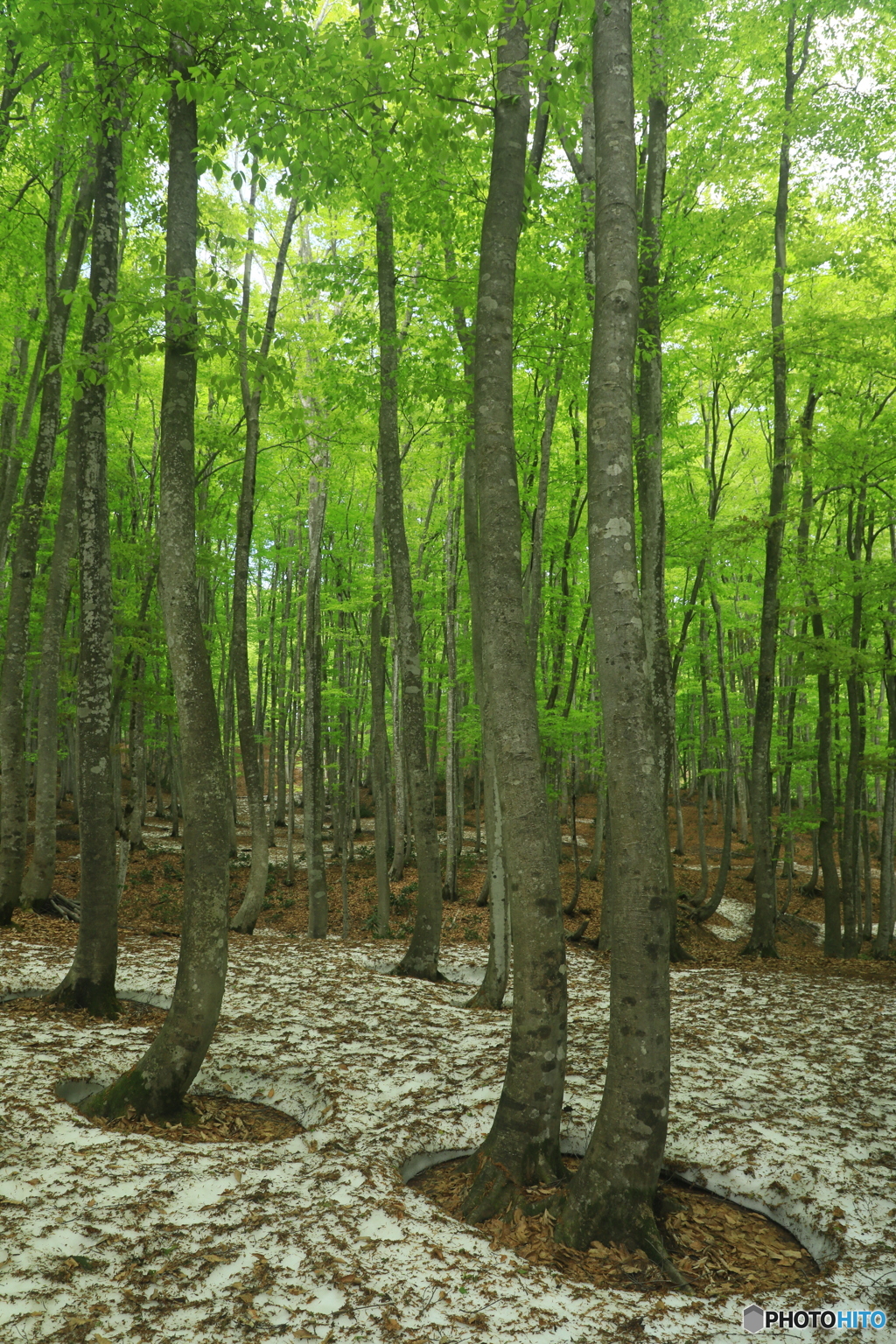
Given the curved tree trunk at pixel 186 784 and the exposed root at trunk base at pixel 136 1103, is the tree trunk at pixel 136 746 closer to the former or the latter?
the curved tree trunk at pixel 186 784

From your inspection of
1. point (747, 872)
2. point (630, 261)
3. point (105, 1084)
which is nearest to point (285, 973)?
point (105, 1084)

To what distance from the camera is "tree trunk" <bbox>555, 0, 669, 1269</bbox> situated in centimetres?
339

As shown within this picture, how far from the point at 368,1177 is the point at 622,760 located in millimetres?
2500

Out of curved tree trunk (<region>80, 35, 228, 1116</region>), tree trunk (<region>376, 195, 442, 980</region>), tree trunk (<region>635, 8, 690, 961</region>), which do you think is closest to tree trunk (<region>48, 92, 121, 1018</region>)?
curved tree trunk (<region>80, 35, 228, 1116</region>)

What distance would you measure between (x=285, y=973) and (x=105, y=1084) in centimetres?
294

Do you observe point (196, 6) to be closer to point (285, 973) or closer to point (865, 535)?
point (285, 973)

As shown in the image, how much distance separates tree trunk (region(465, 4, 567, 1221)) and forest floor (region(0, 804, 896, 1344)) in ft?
1.35

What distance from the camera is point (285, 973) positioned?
780 cm

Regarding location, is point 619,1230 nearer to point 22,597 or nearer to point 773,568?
point 22,597

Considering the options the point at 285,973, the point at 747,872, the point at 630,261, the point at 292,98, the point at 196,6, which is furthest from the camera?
the point at 747,872

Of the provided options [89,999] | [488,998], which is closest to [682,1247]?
[488,998]

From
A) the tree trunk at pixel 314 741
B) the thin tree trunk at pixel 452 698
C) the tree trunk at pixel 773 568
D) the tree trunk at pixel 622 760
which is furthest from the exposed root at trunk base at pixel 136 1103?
the thin tree trunk at pixel 452 698

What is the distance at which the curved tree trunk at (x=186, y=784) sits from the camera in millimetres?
4434

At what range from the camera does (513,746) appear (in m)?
3.96
